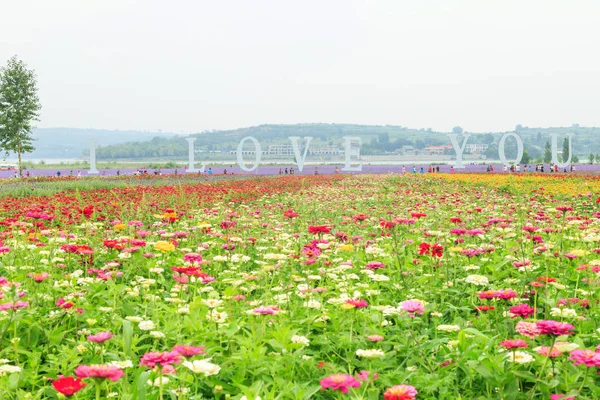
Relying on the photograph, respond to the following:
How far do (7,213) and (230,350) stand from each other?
7.65 m

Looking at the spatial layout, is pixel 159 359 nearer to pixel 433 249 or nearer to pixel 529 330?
pixel 529 330

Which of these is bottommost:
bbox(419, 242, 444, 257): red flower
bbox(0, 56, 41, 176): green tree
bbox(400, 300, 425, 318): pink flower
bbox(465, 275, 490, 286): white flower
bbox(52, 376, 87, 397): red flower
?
bbox(465, 275, 490, 286): white flower

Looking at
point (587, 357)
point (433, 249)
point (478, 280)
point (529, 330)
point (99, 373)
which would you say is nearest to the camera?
point (99, 373)

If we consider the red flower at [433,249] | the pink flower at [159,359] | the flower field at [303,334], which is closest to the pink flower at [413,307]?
the flower field at [303,334]

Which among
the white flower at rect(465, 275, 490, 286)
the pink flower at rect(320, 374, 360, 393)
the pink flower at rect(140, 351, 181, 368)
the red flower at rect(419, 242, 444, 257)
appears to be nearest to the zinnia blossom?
the pink flower at rect(320, 374, 360, 393)

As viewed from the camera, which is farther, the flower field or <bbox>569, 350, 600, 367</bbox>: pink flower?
the flower field

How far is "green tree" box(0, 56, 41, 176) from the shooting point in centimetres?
3684

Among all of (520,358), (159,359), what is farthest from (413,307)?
(159,359)

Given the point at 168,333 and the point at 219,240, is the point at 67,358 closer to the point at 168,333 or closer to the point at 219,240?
the point at 168,333

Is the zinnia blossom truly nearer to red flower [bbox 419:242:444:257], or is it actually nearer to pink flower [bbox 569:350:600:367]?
pink flower [bbox 569:350:600:367]

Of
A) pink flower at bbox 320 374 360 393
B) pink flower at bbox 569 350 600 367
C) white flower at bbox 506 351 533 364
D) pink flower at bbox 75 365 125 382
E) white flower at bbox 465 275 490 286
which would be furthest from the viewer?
white flower at bbox 465 275 490 286

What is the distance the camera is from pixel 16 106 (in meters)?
37.2

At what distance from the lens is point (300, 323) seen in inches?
129

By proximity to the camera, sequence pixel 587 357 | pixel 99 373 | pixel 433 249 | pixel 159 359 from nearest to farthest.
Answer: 1. pixel 99 373
2. pixel 159 359
3. pixel 587 357
4. pixel 433 249
